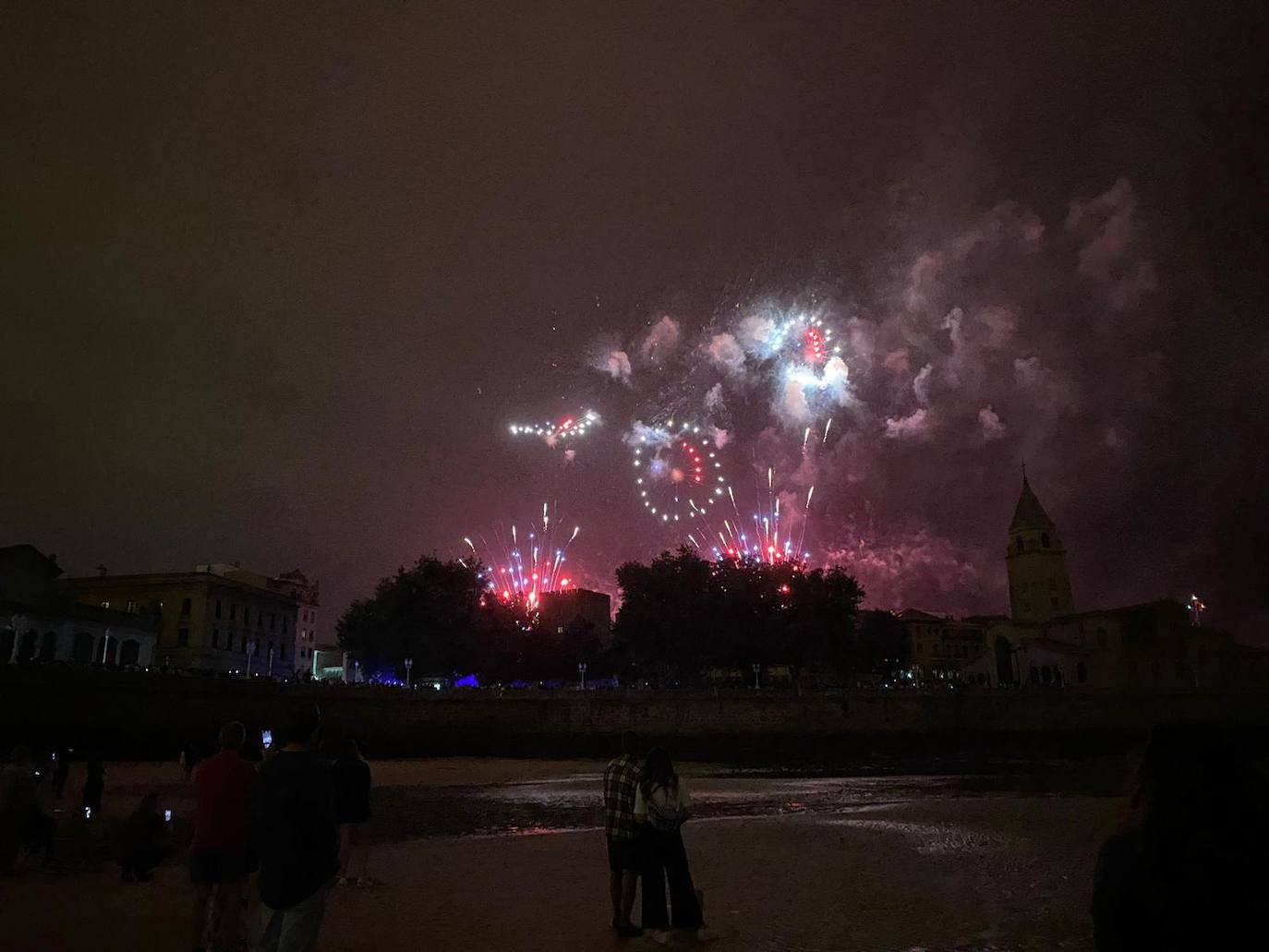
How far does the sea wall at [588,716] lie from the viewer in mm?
50781

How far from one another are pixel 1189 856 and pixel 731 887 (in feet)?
36.4

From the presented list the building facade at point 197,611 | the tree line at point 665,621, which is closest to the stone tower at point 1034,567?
the tree line at point 665,621

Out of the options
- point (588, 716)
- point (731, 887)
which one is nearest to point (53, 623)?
point (588, 716)

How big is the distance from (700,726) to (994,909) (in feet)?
191

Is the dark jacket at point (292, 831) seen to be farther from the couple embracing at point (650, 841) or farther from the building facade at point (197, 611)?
the building facade at point (197, 611)

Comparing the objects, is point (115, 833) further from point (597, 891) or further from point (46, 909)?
point (597, 891)

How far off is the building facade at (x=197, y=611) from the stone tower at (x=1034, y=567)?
323 ft

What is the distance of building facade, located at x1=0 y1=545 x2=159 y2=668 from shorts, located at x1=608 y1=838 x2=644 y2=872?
221 ft

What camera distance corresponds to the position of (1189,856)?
129 inches

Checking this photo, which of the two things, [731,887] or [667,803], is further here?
[731,887]

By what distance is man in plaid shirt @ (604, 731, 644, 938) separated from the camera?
9.91 m

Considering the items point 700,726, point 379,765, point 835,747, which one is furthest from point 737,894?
point 700,726

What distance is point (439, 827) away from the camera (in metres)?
21.1

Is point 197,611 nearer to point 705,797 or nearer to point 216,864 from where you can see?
point 705,797
